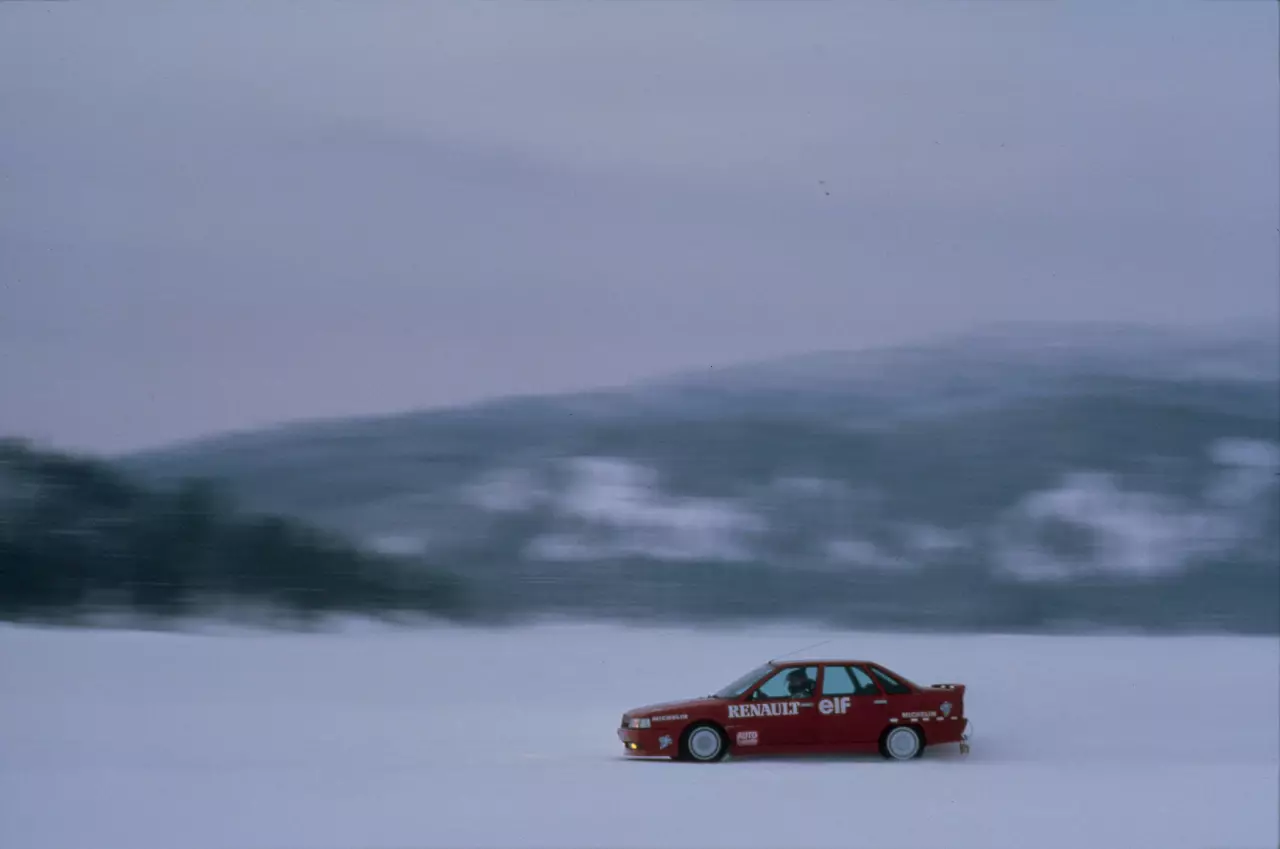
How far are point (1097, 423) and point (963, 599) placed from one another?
79.8 inches

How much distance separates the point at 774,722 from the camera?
820 centimetres

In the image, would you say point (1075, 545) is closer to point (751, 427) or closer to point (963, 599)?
point (963, 599)

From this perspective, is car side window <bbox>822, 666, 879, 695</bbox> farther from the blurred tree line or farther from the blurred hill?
the blurred tree line

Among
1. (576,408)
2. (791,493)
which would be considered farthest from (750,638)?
(576,408)

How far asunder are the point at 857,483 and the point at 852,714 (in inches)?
104

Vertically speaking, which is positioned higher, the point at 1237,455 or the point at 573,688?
the point at 1237,455

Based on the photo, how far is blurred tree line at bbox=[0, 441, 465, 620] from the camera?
1026 cm

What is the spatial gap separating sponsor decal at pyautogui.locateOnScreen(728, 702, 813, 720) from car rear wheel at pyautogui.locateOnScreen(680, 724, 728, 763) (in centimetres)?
19

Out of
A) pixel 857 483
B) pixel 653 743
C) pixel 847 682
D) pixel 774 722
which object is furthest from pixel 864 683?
pixel 857 483

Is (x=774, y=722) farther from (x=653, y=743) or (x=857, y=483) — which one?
(x=857, y=483)

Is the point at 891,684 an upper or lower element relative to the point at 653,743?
upper

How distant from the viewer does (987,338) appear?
10328mm

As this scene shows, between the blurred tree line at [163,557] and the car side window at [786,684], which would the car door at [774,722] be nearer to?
the car side window at [786,684]

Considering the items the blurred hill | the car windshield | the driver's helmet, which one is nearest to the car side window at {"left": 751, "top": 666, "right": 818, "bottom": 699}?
the driver's helmet
